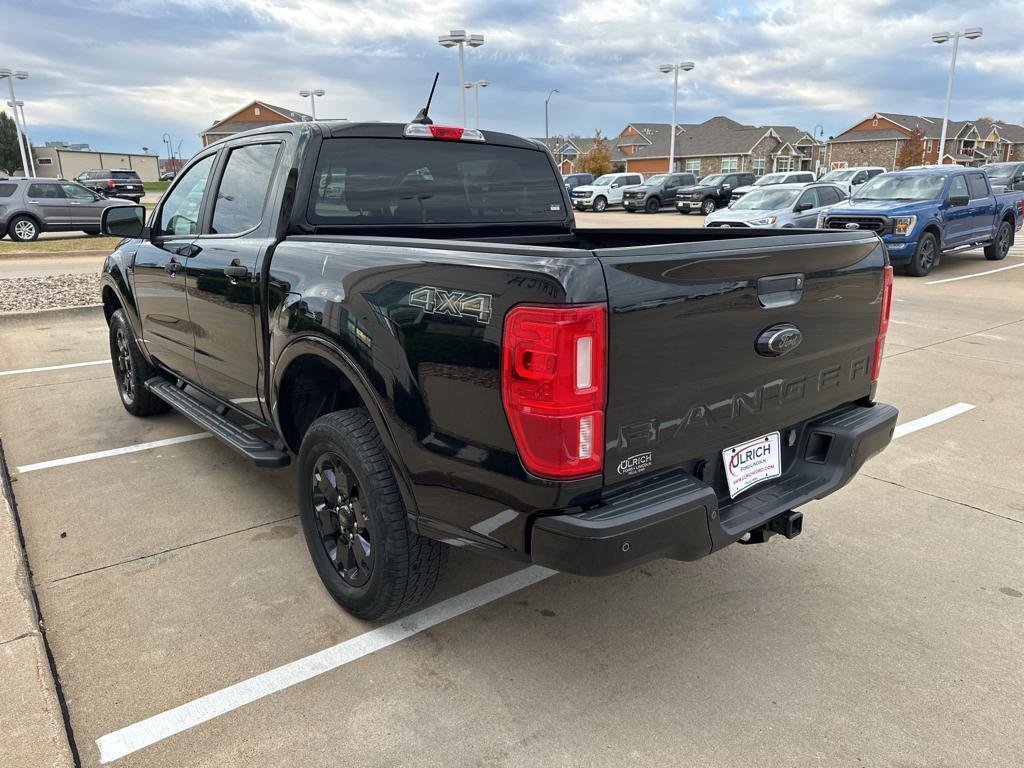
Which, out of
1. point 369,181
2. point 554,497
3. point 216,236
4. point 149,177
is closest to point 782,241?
point 554,497

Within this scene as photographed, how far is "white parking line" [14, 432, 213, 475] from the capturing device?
4648 mm

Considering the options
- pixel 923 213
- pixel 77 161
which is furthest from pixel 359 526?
pixel 77 161

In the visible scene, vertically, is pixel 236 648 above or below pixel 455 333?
below

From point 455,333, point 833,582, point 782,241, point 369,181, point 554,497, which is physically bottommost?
point 833,582

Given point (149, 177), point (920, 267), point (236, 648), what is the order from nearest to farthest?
point (236, 648)
point (920, 267)
point (149, 177)

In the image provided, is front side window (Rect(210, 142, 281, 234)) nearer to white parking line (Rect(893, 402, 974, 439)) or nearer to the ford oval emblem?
the ford oval emblem

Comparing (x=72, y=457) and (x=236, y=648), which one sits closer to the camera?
(x=236, y=648)

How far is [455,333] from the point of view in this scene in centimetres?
225

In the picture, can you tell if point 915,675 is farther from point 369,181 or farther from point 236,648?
point 369,181

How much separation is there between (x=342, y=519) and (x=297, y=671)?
0.58 meters

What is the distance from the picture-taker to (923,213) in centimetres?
1263

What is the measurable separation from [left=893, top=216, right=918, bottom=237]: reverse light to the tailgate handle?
11.7 metres

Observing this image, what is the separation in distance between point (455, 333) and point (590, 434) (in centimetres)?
51

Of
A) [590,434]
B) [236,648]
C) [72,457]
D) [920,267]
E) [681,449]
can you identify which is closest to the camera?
[590,434]
